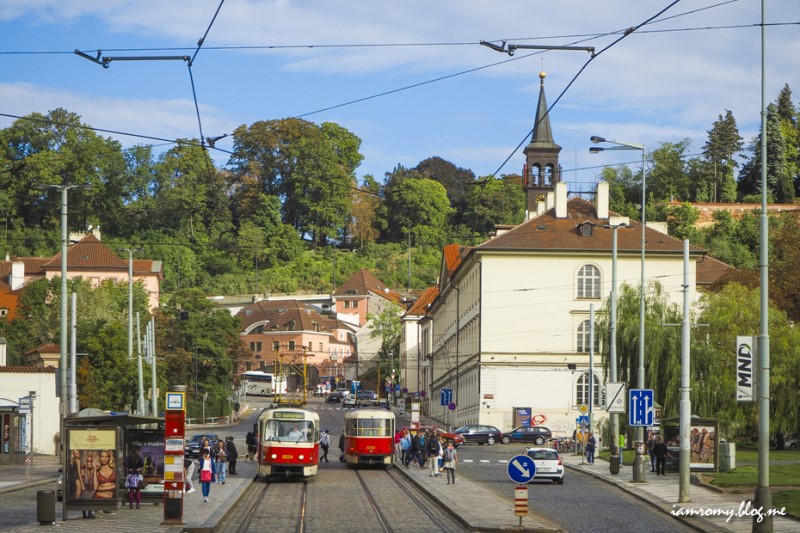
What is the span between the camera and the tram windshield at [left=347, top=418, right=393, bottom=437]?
49250 millimetres

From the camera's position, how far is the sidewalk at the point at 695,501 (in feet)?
84.4

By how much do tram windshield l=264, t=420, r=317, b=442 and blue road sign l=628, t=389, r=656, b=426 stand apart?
1143 cm

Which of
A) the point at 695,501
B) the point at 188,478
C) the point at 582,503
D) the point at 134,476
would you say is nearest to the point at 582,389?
the point at 188,478

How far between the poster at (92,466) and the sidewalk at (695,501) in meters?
12.6

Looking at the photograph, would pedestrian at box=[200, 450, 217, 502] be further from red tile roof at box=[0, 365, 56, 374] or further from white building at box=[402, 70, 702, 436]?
white building at box=[402, 70, 702, 436]

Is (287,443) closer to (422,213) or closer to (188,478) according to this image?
(188,478)

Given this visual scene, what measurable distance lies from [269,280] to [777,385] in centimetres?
10355

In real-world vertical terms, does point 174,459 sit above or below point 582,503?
above

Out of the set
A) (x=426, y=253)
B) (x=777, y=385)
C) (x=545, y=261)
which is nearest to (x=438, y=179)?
(x=426, y=253)

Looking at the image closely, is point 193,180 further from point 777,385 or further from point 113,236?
point 777,385

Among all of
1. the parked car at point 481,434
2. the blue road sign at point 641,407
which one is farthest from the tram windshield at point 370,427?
the parked car at point 481,434

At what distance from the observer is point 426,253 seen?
548ft

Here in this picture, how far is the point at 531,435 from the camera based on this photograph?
68.9 meters

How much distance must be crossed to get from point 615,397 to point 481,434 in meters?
27.3
